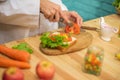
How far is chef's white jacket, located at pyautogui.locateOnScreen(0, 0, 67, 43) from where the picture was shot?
133 centimetres

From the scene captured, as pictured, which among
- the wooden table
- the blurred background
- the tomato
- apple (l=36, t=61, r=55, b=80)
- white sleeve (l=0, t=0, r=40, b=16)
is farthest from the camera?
the blurred background

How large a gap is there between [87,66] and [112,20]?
775 mm

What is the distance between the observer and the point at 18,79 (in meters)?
0.92

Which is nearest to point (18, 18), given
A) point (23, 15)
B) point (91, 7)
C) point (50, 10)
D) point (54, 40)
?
point (23, 15)

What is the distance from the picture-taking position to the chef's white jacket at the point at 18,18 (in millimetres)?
1327

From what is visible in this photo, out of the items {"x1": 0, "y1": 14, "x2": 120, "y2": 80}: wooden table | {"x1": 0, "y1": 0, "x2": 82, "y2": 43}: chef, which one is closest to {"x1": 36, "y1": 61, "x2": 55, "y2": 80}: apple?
{"x1": 0, "y1": 14, "x2": 120, "y2": 80}: wooden table

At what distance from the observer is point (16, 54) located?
113cm

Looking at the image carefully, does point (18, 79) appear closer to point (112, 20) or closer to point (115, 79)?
point (115, 79)

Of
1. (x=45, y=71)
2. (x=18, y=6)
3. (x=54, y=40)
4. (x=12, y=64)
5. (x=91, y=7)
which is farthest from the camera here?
(x=91, y=7)

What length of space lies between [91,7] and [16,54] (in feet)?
4.09

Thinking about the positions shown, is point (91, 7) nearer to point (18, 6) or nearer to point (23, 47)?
point (18, 6)

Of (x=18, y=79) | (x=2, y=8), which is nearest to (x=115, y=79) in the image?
(x=18, y=79)

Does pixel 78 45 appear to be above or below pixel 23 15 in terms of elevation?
below

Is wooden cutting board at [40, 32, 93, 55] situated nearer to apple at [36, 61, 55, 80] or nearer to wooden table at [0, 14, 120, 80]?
wooden table at [0, 14, 120, 80]
